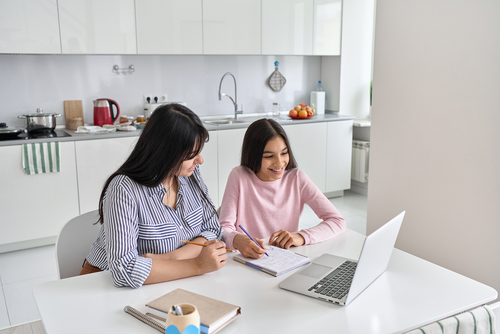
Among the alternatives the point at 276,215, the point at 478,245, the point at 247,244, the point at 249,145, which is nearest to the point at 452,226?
the point at 478,245

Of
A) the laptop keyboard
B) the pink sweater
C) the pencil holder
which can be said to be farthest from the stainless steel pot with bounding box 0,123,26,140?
the pencil holder

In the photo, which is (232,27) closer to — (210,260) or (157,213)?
(157,213)

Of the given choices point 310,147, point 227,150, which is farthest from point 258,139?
point 310,147

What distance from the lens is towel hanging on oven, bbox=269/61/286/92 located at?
15.0 feet

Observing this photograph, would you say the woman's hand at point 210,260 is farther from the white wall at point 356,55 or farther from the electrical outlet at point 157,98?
the white wall at point 356,55

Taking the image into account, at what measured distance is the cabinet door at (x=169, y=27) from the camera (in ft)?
11.5

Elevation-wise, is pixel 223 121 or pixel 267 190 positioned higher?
pixel 223 121

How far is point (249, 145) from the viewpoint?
1.87m

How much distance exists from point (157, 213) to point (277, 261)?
41 cm

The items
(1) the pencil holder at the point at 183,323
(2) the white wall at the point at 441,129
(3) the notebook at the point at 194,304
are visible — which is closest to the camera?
(1) the pencil holder at the point at 183,323

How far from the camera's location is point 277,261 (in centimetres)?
140

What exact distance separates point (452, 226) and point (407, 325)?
53.8 inches

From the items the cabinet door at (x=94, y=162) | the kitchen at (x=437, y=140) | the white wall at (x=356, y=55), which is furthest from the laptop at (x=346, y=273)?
the white wall at (x=356, y=55)

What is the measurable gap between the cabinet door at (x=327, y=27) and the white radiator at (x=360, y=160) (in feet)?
3.06
